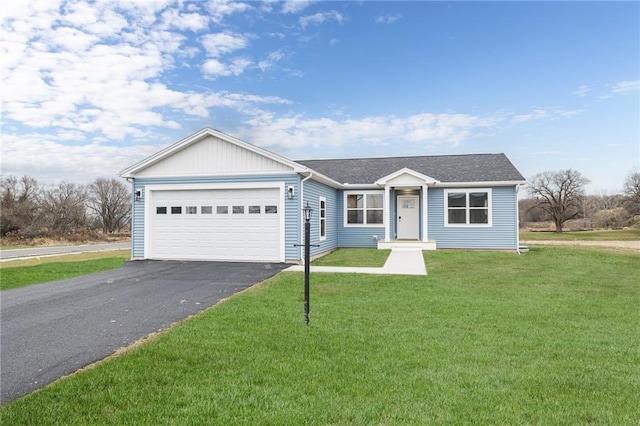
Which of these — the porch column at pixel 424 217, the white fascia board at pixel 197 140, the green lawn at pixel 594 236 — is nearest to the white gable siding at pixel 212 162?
the white fascia board at pixel 197 140

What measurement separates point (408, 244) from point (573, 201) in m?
32.0

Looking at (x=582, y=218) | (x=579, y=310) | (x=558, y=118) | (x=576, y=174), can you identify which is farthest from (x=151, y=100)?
(x=582, y=218)

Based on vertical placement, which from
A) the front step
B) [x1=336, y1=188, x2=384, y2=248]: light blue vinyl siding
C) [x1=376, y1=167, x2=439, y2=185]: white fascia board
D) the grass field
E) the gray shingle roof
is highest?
the gray shingle roof

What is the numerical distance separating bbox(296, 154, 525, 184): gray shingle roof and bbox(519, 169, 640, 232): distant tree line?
2478 cm

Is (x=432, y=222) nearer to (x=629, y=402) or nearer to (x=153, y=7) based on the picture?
(x=153, y=7)

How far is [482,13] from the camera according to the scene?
13352 millimetres

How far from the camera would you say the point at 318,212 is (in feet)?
47.6

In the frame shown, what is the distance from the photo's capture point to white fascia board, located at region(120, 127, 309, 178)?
12461 mm

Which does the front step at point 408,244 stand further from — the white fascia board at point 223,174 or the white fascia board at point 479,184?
the white fascia board at point 223,174

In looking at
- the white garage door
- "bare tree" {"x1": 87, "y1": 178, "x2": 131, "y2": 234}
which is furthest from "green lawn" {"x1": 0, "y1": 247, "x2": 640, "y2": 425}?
"bare tree" {"x1": 87, "y1": 178, "x2": 131, "y2": 234}

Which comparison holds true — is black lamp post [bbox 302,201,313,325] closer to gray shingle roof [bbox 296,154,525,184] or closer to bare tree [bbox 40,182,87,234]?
gray shingle roof [bbox 296,154,525,184]

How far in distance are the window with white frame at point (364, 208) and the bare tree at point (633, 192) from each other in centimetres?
3475

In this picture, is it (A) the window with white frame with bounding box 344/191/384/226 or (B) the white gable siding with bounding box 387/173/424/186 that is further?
(A) the window with white frame with bounding box 344/191/384/226

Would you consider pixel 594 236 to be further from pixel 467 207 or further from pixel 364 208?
pixel 364 208
